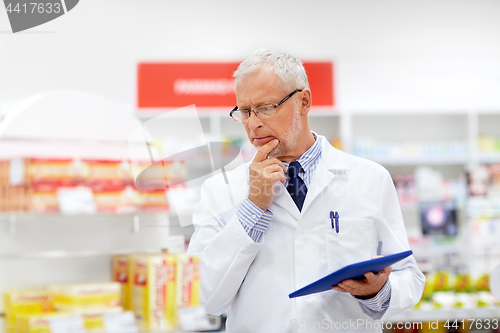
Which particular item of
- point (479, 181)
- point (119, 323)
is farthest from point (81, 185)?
point (479, 181)

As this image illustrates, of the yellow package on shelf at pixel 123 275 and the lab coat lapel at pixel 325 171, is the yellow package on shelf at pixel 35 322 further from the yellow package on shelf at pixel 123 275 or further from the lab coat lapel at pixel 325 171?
the lab coat lapel at pixel 325 171

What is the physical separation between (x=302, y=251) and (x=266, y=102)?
41 cm

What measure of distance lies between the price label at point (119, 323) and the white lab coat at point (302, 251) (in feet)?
1.01

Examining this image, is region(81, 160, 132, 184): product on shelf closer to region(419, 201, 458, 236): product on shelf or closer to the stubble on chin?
the stubble on chin

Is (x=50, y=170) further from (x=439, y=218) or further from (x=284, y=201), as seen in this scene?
(x=439, y=218)

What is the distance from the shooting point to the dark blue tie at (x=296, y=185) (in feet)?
4.54

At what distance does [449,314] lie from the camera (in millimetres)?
3227

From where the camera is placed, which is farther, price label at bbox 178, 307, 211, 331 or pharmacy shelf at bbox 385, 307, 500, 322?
pharmacy shelf at bbox 385, 307, 500, 322

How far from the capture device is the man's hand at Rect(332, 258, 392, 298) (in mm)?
1169

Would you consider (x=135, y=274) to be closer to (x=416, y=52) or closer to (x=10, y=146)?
(x=10, y=146)


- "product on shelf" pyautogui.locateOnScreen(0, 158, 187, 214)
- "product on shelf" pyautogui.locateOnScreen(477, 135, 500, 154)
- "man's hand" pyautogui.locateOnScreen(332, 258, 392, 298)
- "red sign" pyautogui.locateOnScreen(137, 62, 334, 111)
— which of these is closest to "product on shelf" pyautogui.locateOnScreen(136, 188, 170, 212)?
"product on shelf" pyautogui.locateOnScreen(0, 158, 187, 214)

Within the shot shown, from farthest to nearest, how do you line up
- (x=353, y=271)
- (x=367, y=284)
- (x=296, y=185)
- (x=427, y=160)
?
(x=427, y=160) → (x=296, y=185) → (x=367, y=284) → (x=353, y=271)

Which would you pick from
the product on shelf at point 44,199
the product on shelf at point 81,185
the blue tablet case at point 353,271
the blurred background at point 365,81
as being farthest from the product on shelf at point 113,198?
the blue tablet case at point 353,271

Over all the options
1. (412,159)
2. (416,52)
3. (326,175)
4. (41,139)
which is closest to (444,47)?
(416,52)
